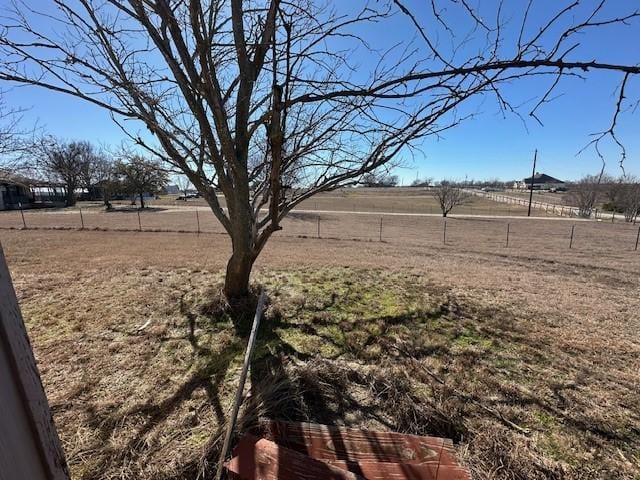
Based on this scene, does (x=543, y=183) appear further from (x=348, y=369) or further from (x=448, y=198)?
(x=348, y=369)

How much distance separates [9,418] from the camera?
2.48ft

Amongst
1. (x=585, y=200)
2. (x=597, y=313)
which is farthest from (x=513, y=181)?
(x=597, y=313)

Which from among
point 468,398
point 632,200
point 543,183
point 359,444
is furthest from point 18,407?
point 543,183

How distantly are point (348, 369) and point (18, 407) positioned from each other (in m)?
2.36

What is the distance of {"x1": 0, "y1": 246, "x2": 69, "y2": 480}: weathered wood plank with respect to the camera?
75 cm

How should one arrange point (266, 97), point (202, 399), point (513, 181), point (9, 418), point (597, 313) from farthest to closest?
1. point (513, 181)
2. point (597, 313)
3. point (266, 97)
4. point (202, 399)
5. point (9, 418)

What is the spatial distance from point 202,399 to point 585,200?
170ft

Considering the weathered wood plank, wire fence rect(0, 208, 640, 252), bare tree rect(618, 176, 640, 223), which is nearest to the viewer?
the weathered wood plank

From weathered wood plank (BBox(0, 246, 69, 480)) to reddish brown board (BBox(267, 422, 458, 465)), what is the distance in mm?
1296

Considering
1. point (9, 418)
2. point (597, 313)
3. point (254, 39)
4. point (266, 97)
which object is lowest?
point (597, 313)

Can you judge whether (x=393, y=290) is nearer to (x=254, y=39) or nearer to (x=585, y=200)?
(x=254, y=39)

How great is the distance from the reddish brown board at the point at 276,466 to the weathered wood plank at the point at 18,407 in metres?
0.89

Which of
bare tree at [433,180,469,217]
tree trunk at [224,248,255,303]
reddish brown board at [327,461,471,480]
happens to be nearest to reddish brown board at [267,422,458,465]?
reddish brown board at [327,461,471,480]

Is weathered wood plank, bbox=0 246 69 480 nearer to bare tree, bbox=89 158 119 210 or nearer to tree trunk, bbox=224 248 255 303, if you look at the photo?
tree trunk, bbox=224 248 255 303
